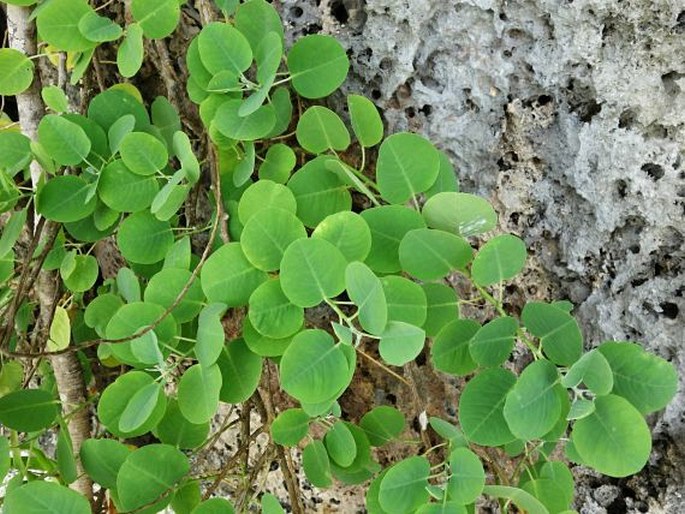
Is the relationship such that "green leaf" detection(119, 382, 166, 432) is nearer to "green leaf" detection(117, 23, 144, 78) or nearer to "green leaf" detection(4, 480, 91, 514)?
"green leaf" detection(4, 480, 91, 514)

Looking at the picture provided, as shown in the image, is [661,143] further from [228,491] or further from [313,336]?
[228,491]

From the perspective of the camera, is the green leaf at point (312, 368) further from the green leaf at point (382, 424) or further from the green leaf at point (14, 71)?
the green leaf at point (14, 71)

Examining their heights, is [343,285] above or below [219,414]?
above

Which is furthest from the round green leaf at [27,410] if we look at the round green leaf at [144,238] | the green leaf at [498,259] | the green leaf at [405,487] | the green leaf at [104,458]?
the green leaf at [498,259]

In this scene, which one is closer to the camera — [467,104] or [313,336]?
[313,336]

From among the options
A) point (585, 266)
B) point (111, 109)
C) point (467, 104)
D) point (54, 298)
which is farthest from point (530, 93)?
point (54, 298)

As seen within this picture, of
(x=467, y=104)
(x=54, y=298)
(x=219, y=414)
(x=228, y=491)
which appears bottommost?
(x=228, y=491)

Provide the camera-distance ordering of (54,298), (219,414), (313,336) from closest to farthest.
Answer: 1. (313,336)
2. (54,298)
3. (219,414)
